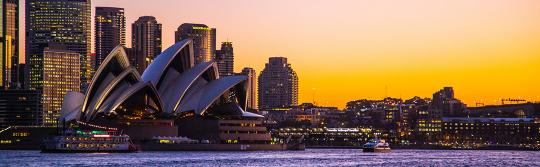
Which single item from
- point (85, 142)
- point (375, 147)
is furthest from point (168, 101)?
point (375, 147)

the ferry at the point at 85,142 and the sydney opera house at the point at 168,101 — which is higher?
the sydney opera house at the point at 168,101

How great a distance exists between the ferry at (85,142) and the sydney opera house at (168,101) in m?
9.09

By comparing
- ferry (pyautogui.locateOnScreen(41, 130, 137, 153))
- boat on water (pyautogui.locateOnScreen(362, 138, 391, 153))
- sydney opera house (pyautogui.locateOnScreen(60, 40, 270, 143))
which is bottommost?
boat on water (pyautogui.locateOnScreen(362, 138, 391, 153))

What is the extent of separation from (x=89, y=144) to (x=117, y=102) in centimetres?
1265

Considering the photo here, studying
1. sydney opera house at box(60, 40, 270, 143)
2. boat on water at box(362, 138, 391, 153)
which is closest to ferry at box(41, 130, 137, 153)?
sydney opera house at box(60, 40, 270, 143)

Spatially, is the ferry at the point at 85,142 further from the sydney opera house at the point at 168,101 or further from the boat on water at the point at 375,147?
the boat on water at the point at 375,147

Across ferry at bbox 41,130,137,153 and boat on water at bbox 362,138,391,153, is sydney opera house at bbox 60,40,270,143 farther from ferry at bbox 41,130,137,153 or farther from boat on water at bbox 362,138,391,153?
boat on water at bbox 362,138,391,153

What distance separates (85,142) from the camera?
123188 mm

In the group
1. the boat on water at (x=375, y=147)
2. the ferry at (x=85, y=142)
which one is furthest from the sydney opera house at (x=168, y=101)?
the boat on water at (x=375, y=147)

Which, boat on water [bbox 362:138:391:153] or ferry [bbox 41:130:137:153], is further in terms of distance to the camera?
boat on water [bbox 362:138:391:153]

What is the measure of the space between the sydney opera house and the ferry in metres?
9.09

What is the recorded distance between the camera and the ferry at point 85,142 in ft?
402

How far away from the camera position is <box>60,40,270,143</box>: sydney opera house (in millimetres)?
136000

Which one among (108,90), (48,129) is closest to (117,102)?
(108,90)
